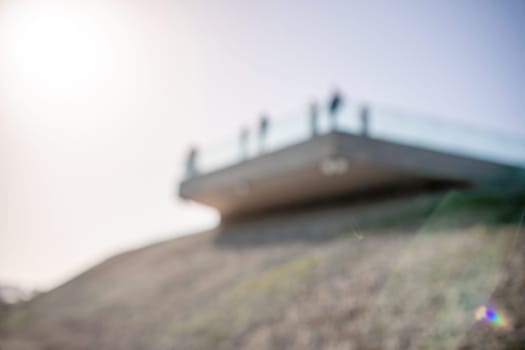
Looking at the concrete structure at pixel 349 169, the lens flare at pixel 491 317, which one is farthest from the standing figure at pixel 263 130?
the lens flare at pixel 491 317

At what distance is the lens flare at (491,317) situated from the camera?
19.5 feet

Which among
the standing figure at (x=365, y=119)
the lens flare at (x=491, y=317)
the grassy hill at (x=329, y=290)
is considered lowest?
the grassy hill at (x=329, y=290)

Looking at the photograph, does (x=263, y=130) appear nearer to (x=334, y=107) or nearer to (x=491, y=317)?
(x=334, y=107)

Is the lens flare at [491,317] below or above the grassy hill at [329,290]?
above

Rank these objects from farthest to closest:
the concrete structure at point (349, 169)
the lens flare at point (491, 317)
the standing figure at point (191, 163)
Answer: the standing figure at point (191, 163)
the concrete structure at point (349, 169)
the lens flare at point (491, 317)

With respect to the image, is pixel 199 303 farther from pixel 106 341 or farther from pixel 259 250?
pixel 259 250

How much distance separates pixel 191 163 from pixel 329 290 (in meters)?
12.6

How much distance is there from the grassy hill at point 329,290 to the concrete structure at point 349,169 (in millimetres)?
1049

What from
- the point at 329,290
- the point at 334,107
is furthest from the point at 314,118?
the point at 329,290

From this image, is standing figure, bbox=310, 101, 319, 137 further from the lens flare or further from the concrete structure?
the lens flare

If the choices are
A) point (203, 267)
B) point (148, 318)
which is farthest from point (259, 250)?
point (148, 318)

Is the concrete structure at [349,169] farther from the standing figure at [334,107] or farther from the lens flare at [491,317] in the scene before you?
the lens flare at [491,317]

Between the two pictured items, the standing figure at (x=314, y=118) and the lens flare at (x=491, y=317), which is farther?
the standing figure at (x=314, y=118)

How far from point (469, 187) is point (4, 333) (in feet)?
51.4
